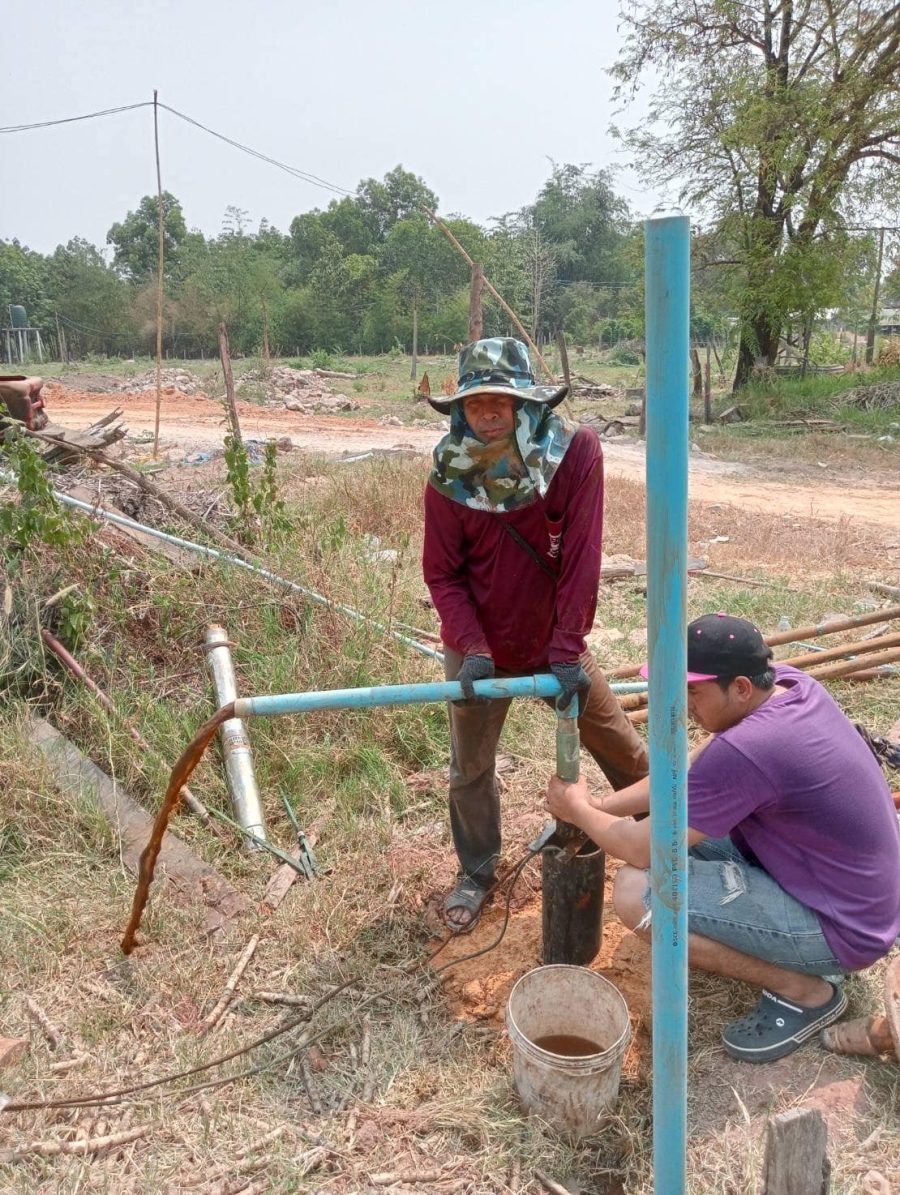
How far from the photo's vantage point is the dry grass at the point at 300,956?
213cm

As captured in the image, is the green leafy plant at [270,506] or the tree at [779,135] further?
the tree at [779,135]

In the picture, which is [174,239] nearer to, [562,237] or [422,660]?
[562,237]

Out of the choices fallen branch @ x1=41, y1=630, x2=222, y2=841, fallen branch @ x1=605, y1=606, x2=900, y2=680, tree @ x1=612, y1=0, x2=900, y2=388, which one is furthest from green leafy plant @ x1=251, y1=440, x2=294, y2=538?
tree @ x1=612, y1=0, x2=900, y2=388

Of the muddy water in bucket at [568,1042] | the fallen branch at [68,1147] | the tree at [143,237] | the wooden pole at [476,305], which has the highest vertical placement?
the tree at [143,237]

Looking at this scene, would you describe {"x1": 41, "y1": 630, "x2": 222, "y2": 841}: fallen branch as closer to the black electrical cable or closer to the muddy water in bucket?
the black electrical cable

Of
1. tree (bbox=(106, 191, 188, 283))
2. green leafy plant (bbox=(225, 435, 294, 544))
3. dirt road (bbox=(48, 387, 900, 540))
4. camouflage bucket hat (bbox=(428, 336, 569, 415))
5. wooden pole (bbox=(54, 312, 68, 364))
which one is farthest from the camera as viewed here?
tree (bbox=(106, 191, 188, 283))

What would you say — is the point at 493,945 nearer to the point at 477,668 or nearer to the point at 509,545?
the point at 477,668

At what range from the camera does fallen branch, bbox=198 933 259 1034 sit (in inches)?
101

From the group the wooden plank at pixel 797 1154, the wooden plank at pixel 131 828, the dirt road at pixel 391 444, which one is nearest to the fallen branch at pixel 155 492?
the wooden plank at pixel 131 828

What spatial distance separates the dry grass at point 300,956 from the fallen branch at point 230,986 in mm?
32

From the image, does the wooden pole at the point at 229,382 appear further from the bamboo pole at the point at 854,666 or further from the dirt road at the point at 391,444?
the bamboo pole at the point at 854,666

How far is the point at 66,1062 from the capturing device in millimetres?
2432

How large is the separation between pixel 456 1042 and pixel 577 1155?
483mm

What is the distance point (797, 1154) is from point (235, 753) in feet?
8.34
